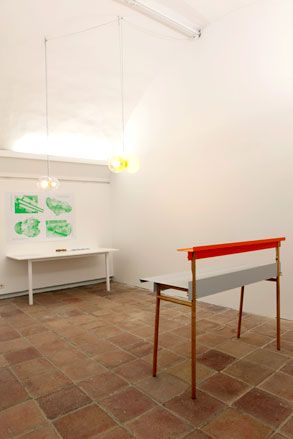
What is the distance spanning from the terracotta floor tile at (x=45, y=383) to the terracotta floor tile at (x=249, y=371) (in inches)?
53.2

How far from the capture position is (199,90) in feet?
15.1

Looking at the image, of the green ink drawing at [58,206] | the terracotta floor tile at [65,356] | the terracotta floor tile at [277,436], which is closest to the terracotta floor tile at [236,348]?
the terracotta floor tile at [277,436]

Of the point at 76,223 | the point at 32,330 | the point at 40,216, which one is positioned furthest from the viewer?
the point at 76,223

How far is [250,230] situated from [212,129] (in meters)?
1.52

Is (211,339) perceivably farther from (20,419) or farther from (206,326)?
(20,419)

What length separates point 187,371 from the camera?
8.76ft

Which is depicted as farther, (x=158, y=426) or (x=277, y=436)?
(x=158, y=426)

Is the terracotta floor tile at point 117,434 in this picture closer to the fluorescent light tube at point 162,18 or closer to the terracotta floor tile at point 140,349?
the terracotta floor tile at point 140,349

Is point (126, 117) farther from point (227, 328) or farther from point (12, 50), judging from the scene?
point (227, 328)

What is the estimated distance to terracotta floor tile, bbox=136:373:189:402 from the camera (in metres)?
2.31

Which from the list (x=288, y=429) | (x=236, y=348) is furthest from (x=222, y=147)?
(x=288, y=429)

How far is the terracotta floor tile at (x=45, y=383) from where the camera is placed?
242 cm

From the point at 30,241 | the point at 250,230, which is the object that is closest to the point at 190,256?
the point at 250,230

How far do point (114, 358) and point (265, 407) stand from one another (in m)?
1.37
